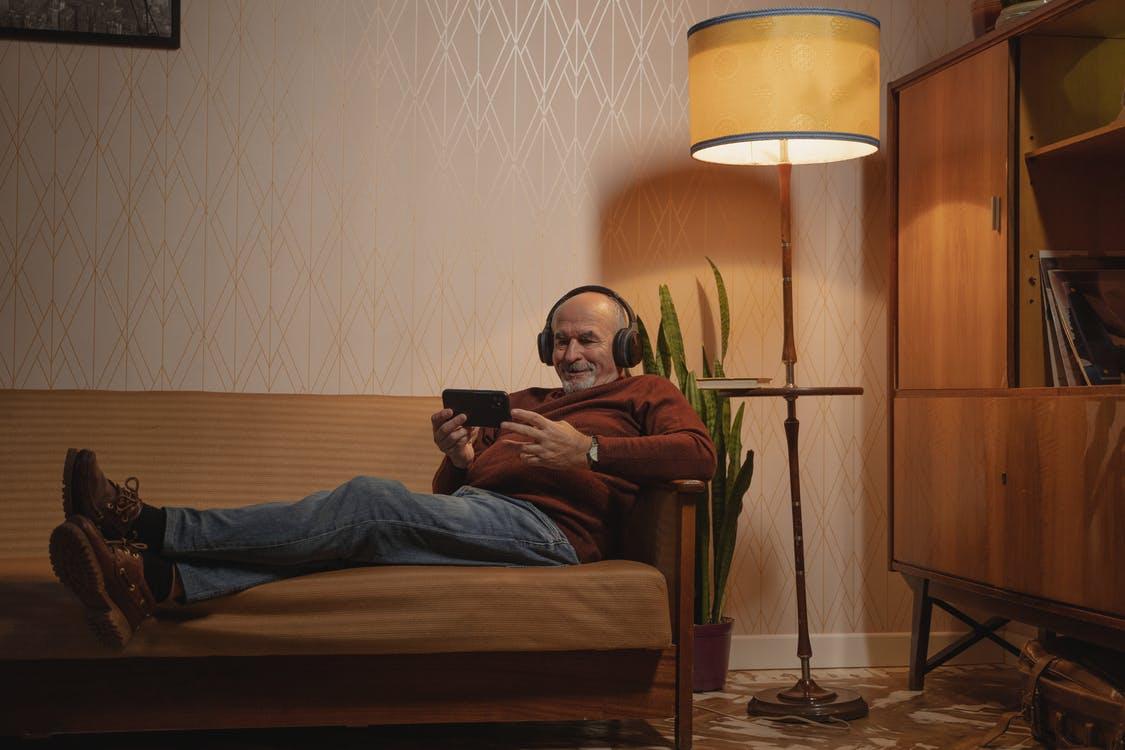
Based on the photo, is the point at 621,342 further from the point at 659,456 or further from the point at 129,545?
the point at 129,545

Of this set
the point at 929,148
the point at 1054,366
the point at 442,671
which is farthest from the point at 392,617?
the point at 929,148

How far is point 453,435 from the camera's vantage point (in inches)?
106

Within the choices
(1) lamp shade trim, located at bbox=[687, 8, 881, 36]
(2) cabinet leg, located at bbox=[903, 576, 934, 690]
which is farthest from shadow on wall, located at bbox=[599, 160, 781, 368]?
(2) cabinet leg, located at bbox=[903, 576, 934, 690]

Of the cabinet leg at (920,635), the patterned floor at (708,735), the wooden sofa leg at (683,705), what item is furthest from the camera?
the cabinet leg at (920,635)

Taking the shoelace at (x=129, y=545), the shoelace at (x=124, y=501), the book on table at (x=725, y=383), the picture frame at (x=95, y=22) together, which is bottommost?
the shoelace at (x=129, y=545)

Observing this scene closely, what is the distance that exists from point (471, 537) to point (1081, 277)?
1.53m

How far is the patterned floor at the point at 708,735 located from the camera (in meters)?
2.65

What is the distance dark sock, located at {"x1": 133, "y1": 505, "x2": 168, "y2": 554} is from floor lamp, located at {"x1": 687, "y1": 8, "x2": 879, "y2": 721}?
1.42m

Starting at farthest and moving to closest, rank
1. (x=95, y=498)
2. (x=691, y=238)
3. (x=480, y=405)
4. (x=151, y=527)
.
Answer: (x=691, y=238), (x=480, y=405), (x=151, y=527), (x=95, y=498)

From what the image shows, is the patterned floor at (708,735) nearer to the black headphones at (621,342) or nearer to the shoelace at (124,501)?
the shoelace at (124,501)

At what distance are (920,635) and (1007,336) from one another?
3.00 feet

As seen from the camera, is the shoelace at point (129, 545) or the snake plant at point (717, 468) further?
the snake plant at point (717, 468)

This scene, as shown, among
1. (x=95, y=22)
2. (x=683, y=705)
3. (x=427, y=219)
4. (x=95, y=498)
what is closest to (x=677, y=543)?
(x=683, y=705)

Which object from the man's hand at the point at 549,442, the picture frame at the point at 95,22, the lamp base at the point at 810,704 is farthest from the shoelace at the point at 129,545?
the picture frame at the point at 95,22
